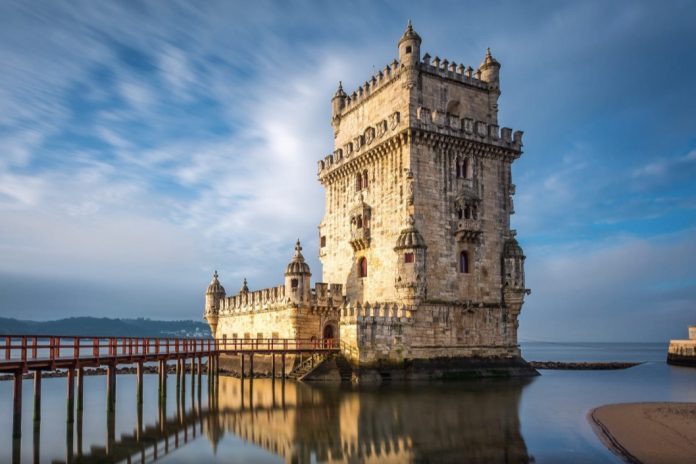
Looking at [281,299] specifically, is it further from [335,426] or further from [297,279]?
[335,426]

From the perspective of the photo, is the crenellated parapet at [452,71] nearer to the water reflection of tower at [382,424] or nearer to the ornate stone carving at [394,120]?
the ornate stone carving at [394,120]

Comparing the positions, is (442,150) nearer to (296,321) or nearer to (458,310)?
(458,310)

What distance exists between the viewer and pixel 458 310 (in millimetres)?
38312

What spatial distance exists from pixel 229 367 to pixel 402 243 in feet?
63.2

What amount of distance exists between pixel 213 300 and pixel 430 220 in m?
25.3

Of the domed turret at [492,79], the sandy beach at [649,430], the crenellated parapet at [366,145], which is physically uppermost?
the domed turret at [492,79]

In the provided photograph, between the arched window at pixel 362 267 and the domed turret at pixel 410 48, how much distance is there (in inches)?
502

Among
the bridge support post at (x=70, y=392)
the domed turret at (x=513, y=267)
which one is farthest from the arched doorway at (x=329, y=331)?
the bridge support post at (x=70, y=392)

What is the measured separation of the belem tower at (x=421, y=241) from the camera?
119 feet

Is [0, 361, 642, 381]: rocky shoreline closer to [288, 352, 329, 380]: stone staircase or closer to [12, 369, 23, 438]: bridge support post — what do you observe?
[288, 352, 329, 380]: stone staircase

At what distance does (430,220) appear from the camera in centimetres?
3806

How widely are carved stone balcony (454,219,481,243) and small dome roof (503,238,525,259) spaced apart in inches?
103

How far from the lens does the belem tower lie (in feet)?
119

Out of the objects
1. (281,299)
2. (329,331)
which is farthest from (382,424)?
(281,299)
